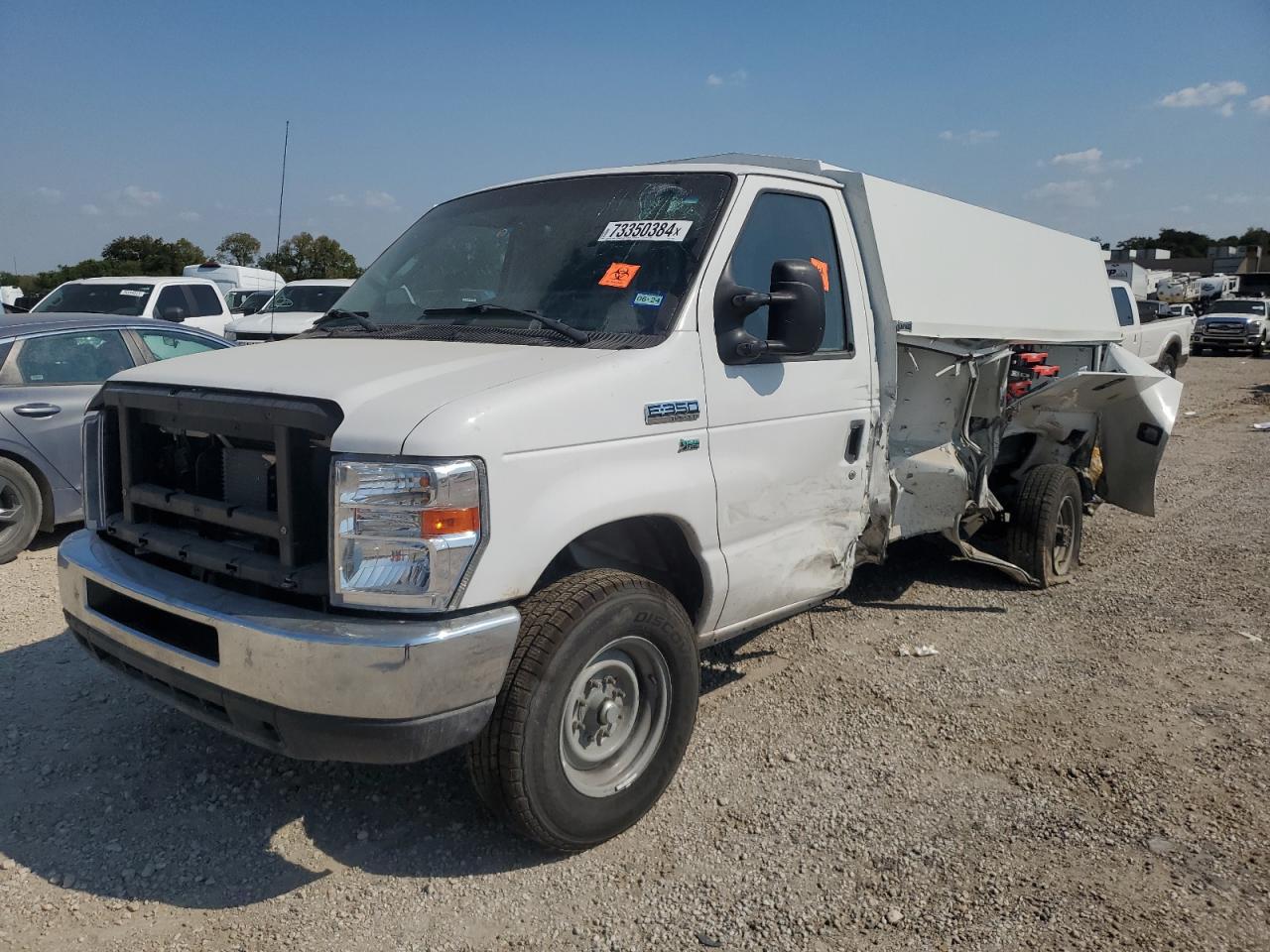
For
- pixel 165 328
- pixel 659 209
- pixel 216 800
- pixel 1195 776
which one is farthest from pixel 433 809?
pixel 165 328

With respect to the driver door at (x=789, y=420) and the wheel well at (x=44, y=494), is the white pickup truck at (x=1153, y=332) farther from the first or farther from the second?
the wheel well at (x=44, y=494)

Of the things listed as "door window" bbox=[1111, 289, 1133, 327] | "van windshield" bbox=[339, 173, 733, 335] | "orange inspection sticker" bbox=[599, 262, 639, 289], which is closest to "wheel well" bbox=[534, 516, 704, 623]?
"van windshield" bbox=[339, 173, 733, 335]

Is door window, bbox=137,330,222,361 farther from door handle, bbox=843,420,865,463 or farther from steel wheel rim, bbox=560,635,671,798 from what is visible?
steel wheel rim, bbox=560,635,671,798

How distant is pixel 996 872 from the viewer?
3104 millimetres

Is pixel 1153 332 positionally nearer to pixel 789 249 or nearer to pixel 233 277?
pixel 789 249

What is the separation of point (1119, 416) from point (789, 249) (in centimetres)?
413

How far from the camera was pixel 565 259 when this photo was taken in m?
3.67

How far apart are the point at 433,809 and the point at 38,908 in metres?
1.22

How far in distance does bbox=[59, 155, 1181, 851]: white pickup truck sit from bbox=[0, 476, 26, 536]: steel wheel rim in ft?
11.7

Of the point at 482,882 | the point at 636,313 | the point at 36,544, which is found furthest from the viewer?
the point at 36,544

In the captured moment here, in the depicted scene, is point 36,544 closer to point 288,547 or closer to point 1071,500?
point 288,547

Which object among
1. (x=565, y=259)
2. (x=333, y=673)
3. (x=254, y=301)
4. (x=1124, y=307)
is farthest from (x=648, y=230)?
(x=254, y=301)

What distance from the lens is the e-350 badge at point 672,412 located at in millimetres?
3164

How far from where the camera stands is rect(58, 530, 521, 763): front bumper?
2555mm
